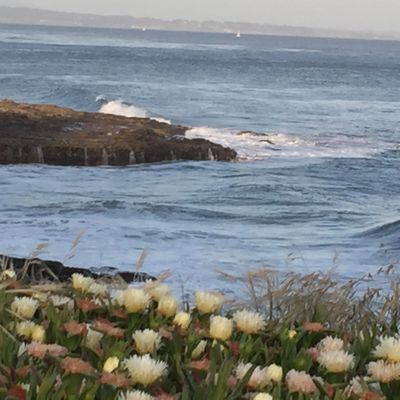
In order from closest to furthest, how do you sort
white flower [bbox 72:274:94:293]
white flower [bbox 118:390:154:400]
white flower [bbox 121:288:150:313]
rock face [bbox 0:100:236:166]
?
white flower [bbox 118:390:154:400] < white flower [bbox 121:288:150:313] < white flower [bbox 72:274:94:293] < rock face [bbox 0:100:236:166]

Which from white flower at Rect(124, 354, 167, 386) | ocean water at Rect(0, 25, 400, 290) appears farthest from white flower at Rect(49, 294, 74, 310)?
ocean water at Rect(0, 25, 400, 290)

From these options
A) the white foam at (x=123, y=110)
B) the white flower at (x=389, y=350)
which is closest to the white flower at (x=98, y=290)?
the white flower at (x=389, y=350)

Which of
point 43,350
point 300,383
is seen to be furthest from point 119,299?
point 300,383

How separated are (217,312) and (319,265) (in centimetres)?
893

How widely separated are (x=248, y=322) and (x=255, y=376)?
425mm

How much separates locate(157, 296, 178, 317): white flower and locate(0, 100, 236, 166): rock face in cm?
1814

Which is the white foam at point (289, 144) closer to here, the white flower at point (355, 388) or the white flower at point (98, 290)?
the white flower at point (98, 290)

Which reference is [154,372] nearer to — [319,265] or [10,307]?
[10,307]

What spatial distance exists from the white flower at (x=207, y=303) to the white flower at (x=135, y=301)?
6.6 inches

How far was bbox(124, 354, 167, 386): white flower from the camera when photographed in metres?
2.26

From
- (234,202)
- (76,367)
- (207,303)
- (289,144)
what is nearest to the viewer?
(76,367)

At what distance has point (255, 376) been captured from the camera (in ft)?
7.79

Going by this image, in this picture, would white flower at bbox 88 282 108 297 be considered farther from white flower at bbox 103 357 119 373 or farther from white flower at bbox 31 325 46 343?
white flower at bbox 103 357 119 373

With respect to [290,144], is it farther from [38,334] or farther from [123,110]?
[38,334]
